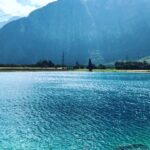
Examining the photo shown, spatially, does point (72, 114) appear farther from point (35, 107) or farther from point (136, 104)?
point (136, 104)


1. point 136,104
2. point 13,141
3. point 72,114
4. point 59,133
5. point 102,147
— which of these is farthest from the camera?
A: point 136,104

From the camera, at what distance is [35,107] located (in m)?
82.0

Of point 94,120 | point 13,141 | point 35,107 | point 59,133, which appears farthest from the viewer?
point 35,107

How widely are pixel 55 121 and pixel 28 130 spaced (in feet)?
27.4

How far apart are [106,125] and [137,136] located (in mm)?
8797

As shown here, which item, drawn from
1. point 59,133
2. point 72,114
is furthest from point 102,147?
point 72,114

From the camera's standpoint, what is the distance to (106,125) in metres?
59.8

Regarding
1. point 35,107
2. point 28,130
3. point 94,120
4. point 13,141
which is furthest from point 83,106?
point 13,141

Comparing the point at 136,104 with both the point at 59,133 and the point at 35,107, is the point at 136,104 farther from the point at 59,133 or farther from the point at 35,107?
the point at 59,133

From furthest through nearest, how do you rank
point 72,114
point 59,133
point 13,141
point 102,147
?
point 72,114 < point 59,133 < point 13,141 < point 102,147

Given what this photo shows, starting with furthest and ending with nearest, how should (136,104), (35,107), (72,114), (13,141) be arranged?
(136,104) < (35,107) < (72,114) < (13,141)

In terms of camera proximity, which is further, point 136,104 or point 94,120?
point 136,104

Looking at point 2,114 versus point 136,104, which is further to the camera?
point 136,104

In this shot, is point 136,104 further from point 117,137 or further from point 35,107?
point 117,137
